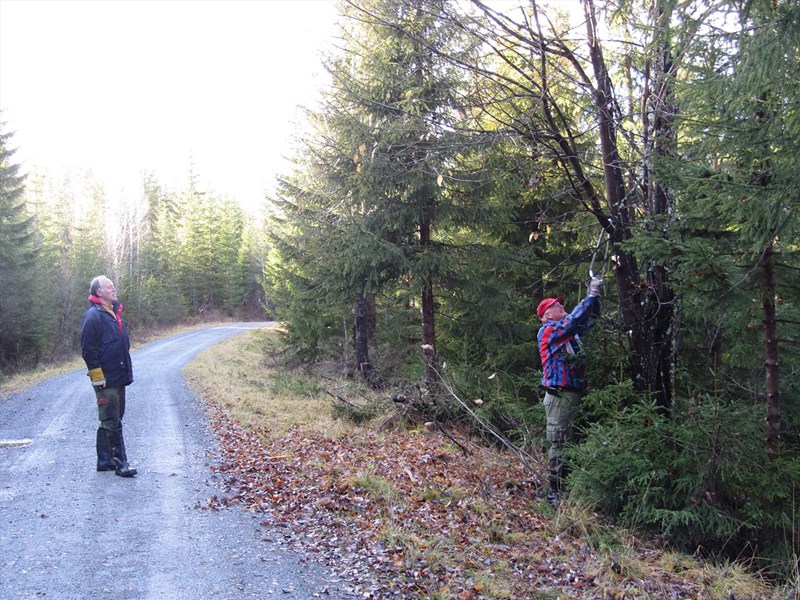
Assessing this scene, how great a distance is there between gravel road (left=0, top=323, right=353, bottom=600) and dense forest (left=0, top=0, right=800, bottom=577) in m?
3.22

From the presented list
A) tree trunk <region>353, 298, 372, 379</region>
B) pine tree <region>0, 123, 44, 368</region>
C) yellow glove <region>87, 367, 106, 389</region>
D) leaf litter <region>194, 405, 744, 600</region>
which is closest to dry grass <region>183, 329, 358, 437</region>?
tree trunk <region>353, 298, 372, 379</region>

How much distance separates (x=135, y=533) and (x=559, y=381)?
425 cm

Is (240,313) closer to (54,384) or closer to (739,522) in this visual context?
(54,384)

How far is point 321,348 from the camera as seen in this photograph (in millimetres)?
18859

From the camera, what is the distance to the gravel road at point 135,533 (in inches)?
164

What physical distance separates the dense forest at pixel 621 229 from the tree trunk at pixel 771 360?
0.02 meters

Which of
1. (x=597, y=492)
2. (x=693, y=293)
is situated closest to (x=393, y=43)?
(x=693, y=293)

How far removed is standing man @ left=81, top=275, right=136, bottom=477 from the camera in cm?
677

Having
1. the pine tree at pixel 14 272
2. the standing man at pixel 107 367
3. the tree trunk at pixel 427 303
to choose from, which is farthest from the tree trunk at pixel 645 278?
the pine tree at pixel 14 272

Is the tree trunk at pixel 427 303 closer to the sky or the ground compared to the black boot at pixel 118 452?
closer to the sky

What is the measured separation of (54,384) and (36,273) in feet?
47.8

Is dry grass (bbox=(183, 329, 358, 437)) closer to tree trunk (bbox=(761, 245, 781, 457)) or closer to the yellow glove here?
the yellow glove

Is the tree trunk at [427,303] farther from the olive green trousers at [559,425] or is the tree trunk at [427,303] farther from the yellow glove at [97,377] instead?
the yellow glove at [97,377]

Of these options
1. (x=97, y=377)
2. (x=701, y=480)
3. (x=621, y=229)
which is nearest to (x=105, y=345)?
(x=97, y=377)
